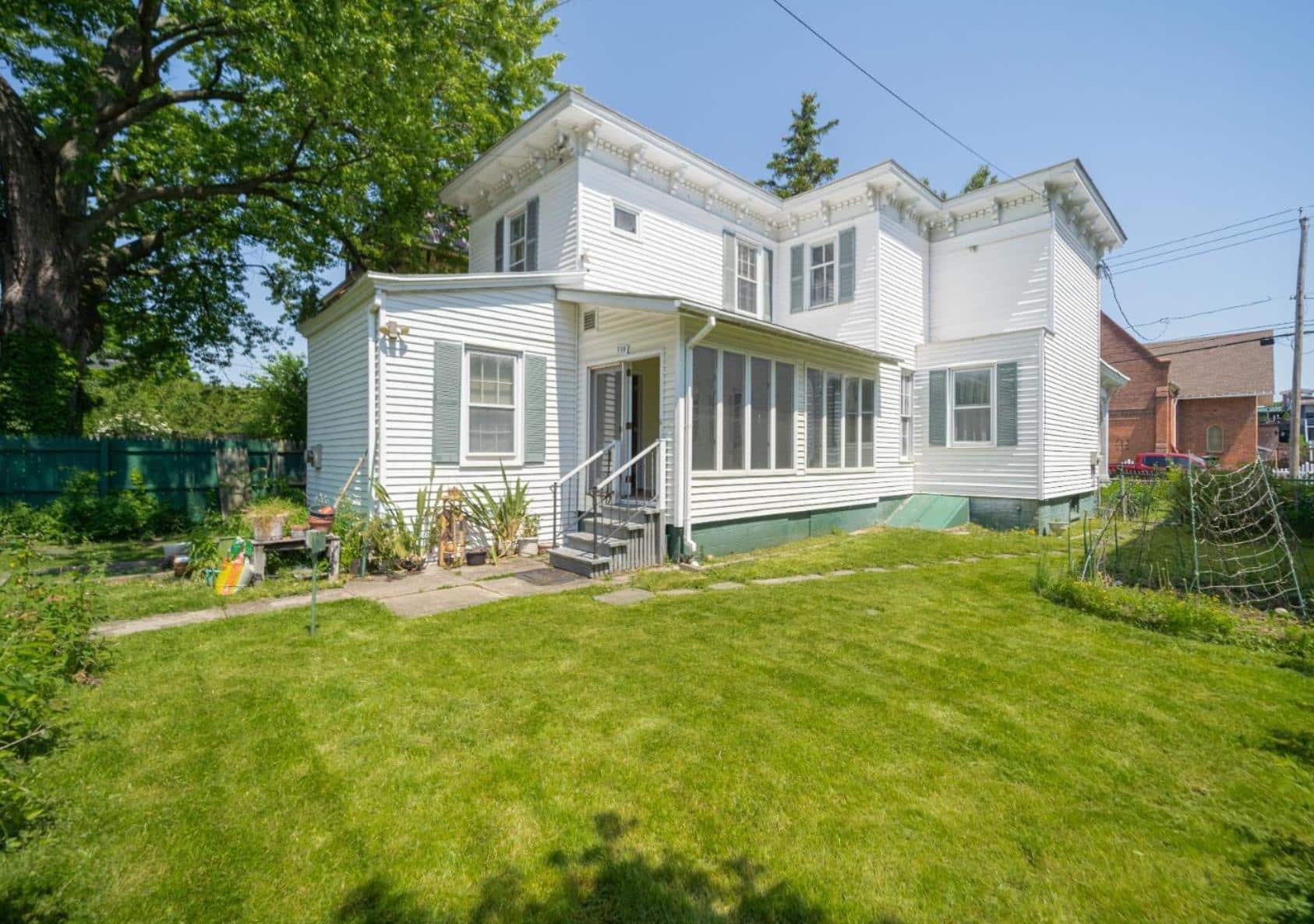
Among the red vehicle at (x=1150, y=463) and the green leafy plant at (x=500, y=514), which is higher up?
the red vehicle at (x=1150, y=463)

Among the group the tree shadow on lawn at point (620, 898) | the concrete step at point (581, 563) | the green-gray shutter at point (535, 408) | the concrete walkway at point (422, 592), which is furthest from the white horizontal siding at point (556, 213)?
the tree shadow on lawn at point (620, 898)

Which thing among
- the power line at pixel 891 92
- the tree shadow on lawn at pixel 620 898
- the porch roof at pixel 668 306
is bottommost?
the tree shadow on lawn at pixel 620 898

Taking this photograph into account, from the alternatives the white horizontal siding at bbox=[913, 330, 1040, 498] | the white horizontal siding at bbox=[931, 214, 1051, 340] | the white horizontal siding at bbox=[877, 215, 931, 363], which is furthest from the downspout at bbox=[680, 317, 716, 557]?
the white horizontal siding at bbox=[931, 214, 1051, 340]

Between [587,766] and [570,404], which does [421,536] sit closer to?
[570,404]

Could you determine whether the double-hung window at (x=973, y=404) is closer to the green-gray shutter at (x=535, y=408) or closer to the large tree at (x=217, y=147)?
the green-gray shutter at (x=535, y=408)

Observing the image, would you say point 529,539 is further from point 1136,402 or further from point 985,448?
point 1136,402

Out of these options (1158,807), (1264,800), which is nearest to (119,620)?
(1158,807)

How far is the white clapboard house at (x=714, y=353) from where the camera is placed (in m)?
8.27

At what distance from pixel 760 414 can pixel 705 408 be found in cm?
128

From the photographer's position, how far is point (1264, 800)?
282cm

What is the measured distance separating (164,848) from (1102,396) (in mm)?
21314

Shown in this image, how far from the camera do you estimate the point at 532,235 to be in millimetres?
11023

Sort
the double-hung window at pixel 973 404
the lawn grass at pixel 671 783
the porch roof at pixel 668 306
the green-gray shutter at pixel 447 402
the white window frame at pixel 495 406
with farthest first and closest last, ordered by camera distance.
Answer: the double-hung window at pixel 973 404, the white window frame at pixel 495 406, the green-gray shutter at pixel 447 402, the porch roof at pixel 668 306, the lawn grass at pixel 671 783

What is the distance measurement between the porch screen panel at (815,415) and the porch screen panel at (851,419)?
758mm
